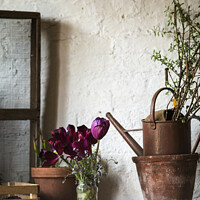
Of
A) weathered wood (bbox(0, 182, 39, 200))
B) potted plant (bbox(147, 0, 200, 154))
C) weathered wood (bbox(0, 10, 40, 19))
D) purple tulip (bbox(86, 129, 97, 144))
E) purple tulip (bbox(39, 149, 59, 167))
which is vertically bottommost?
weathered wood (bbox(0, 182, 39, 200))

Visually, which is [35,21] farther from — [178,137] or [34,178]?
[178,137]

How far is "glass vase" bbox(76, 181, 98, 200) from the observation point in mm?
1555

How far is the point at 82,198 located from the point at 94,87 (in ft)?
1.96

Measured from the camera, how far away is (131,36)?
1.97 m

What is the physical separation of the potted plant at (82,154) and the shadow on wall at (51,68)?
0.83ft

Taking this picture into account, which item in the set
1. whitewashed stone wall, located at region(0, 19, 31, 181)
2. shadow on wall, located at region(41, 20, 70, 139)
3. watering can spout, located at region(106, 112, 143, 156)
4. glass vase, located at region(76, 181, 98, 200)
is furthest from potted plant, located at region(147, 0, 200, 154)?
whitewashed stone wall, located at region(0, 19, 31, 181)

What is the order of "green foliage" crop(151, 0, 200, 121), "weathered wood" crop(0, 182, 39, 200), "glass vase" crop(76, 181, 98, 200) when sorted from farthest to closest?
"green foliage" crop(151, 0, 200, 121)
"glass vase" crop(76, 181, 98, 200)
"weathered wood" crop(0, 182, 39, 200)

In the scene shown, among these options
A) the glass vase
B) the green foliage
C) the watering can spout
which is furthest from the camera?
the green foliage

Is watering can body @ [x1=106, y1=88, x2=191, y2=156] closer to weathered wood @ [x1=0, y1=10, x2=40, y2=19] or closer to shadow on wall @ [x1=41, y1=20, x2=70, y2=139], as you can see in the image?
shadow on wall @ [x1=41, y1=20, x2=70, y2=139]

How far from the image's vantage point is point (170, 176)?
5.13 ft

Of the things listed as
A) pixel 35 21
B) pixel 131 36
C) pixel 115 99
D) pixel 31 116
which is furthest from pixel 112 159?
pixel 35 21

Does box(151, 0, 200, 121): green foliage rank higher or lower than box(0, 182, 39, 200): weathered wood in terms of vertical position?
higher

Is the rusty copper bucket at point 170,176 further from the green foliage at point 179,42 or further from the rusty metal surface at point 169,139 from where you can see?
the green foliage at point 179,42

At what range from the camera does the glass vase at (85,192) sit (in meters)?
1.55
